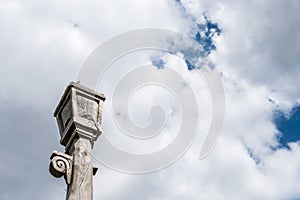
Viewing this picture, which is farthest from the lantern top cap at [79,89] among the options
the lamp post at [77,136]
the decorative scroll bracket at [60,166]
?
the decorative scroll bracket at [60,166]

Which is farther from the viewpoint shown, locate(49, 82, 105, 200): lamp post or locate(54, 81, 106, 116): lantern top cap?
locate(54, 81, 106, 116): lantern top cap

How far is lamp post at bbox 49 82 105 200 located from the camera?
5.15 m

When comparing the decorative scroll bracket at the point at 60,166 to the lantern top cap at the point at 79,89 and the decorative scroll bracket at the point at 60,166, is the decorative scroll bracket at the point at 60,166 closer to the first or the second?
the decorative scroll bracket at the point at 60,166

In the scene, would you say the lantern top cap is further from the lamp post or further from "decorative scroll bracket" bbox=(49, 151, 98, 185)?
"decorative scroll bracket" bbox=(49, 151, 98, 185)

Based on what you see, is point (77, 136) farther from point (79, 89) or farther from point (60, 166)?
point (79, 89)

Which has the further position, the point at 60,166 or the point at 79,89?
the point at 79,89

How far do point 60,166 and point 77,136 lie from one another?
1.66ft

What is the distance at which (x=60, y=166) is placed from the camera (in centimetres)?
523

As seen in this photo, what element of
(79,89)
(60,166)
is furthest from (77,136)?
(79,89)

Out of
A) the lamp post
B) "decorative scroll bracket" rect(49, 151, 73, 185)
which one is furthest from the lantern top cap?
"decorative scroll bracket" rect(49, 151, 73, 185)

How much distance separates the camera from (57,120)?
619cm

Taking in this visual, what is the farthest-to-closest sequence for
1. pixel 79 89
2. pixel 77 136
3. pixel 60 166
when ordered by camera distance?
pixel 79 89
pixel 77 136
pixel 60 166

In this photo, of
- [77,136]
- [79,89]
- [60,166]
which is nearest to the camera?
[60,166]

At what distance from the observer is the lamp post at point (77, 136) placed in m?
5.15
